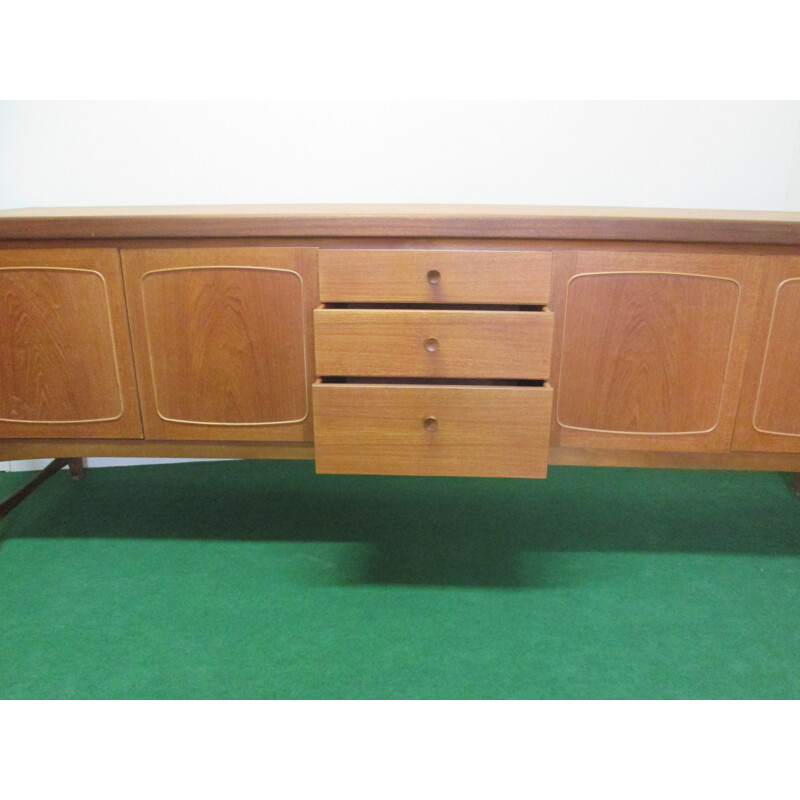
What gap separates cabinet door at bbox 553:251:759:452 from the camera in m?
1.08

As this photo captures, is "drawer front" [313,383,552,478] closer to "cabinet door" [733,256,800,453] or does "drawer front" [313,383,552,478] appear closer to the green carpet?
the green carpet

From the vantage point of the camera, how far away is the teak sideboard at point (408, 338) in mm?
1031

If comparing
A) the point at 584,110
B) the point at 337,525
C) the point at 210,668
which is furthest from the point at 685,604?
the point at 584,110

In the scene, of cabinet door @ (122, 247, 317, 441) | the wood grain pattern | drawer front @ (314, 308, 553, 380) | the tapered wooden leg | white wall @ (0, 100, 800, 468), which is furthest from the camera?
white wall @ (0, 100, 800, 468)

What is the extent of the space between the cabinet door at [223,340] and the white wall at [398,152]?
0.67 m

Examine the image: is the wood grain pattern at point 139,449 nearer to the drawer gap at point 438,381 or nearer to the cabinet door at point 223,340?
the cabinet door at point 223,340

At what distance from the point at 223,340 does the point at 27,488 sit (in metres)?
0.77

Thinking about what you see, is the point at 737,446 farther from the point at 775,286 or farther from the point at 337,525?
the point at 337,525

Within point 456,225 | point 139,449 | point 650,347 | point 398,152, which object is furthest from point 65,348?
point 650,347

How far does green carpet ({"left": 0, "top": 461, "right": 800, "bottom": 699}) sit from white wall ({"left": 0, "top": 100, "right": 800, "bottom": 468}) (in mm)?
815

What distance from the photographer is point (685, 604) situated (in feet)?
3.96

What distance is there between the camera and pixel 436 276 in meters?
1.05

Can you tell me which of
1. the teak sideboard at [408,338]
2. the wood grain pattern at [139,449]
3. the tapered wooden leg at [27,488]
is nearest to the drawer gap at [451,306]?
the teak sideboard at [408,338]

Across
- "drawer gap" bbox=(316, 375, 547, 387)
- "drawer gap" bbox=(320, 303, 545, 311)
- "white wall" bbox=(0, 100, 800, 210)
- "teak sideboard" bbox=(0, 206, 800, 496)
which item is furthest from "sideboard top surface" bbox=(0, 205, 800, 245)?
"white wall" bbox=(0, 100, 800, 210)
